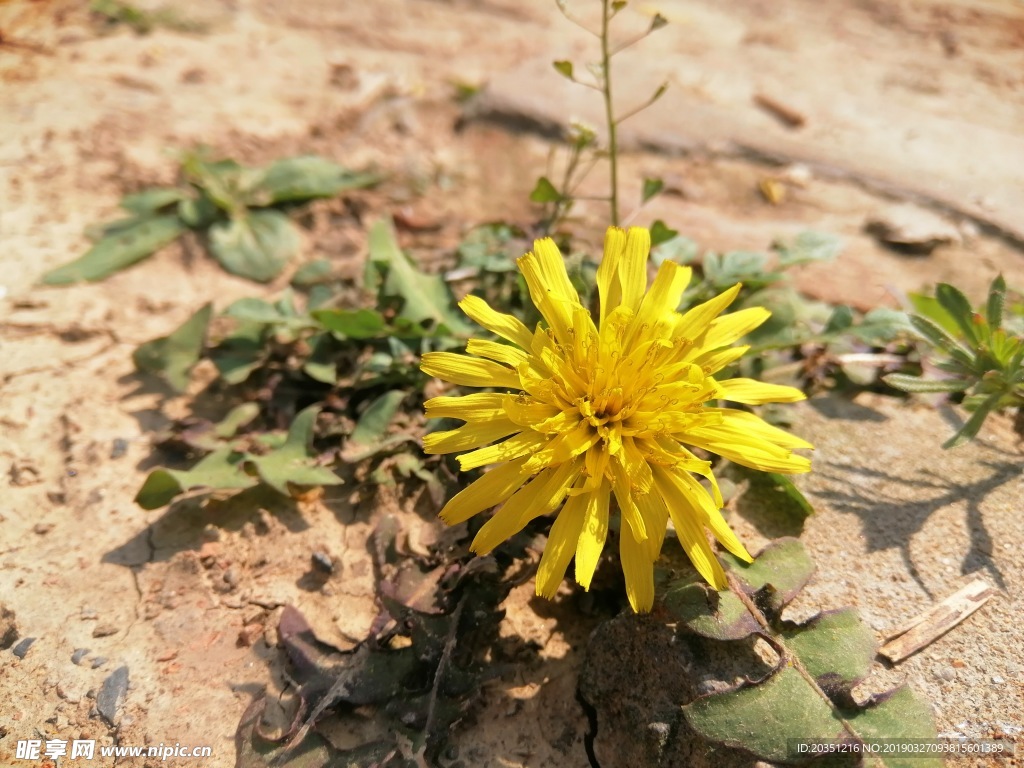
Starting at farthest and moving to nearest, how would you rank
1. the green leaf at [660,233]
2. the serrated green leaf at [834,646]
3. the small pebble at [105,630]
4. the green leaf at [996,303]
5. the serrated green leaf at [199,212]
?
the serrated green leaf at [199,212]
the green leaf at [660,233]
the green leaf at [996,303]
the small pebble at [105,630]
the serrated green leaf at [834,646]

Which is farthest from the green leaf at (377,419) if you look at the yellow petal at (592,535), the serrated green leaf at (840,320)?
the serrated green leaf at (840,320)

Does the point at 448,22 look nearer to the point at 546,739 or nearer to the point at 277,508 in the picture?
the point at 277,508

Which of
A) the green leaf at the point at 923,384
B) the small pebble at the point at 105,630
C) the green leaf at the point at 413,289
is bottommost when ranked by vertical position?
the small pebble at the point at 105,630

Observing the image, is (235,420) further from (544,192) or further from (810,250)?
(810,250)

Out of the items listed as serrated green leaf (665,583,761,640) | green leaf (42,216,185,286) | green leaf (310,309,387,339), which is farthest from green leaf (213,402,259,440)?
serrated green leaf (665,583,761,640)

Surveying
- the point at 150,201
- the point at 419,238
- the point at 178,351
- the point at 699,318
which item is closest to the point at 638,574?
the point at 699,318

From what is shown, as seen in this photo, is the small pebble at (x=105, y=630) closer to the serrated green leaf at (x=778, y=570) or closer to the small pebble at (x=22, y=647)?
the small pebble at (x=22, y=647)

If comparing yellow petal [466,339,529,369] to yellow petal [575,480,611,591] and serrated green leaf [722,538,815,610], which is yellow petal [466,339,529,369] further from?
serrated green leaf [722,538,815,610]
